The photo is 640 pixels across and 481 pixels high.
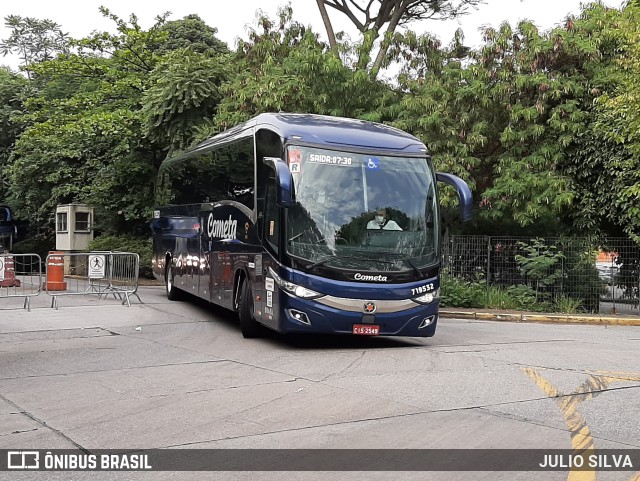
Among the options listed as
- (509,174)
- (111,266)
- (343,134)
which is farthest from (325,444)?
(509,174)

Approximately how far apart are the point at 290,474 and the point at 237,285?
918 cm

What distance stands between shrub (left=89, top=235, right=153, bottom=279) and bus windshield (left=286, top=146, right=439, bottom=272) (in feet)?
60.9

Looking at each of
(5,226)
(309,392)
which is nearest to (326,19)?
(5,226)

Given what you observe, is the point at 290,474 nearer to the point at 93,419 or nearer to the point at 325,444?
the point at 325,444

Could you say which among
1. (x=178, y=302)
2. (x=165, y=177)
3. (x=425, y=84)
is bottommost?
(x=178, y=302)

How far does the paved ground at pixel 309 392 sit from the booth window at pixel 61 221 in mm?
19766

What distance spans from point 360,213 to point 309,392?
4.16 m

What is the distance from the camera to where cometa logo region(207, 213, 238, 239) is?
15.4m

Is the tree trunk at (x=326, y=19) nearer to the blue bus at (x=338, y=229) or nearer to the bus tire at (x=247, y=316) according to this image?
the blue bus at (x=338, y=229)

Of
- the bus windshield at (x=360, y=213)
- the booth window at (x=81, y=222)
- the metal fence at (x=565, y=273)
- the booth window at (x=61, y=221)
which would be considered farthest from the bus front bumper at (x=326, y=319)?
the booth window at (x=61, y=221)

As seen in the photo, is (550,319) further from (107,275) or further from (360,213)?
(107,275)

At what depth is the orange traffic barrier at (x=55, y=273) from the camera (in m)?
21.9

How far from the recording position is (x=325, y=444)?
6980 mm

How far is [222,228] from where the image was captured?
53.4ft
